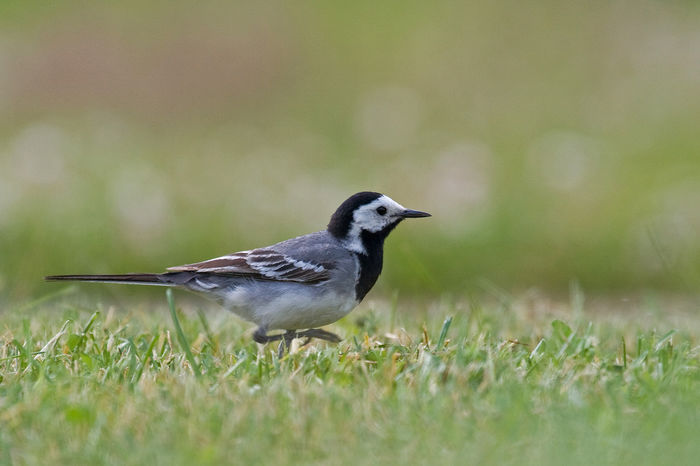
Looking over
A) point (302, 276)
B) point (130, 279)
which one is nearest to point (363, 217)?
point (302, 276)

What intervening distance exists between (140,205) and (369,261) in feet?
17.0

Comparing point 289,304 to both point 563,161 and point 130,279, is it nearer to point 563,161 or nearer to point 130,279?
point 130,279

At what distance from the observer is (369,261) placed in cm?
636

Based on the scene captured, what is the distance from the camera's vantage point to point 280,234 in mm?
10820

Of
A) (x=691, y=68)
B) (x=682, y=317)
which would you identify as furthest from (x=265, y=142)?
(x=682, y=317)

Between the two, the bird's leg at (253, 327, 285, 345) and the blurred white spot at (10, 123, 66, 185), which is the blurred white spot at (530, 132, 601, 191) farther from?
the bird's leg at (253, 327, 285, 345)

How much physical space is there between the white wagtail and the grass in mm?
295

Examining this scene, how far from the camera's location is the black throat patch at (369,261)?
6.19 metres

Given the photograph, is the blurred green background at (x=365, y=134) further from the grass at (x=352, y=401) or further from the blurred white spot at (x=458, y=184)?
the grass at (x=352, y=401)

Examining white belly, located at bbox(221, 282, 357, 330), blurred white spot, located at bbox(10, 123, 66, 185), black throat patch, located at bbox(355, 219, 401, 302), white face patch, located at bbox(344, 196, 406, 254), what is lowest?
white belly, located at bbox(221, 282, 357, 330)

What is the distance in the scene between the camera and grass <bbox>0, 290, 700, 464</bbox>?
3.94 metres

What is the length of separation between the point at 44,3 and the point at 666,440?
653 inches

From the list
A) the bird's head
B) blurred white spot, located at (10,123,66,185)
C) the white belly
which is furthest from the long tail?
blurred white spot, located at (10,123,66,185)

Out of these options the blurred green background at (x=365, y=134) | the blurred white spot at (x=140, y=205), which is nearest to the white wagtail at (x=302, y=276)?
the blurred green background at (x=365, y=134)
